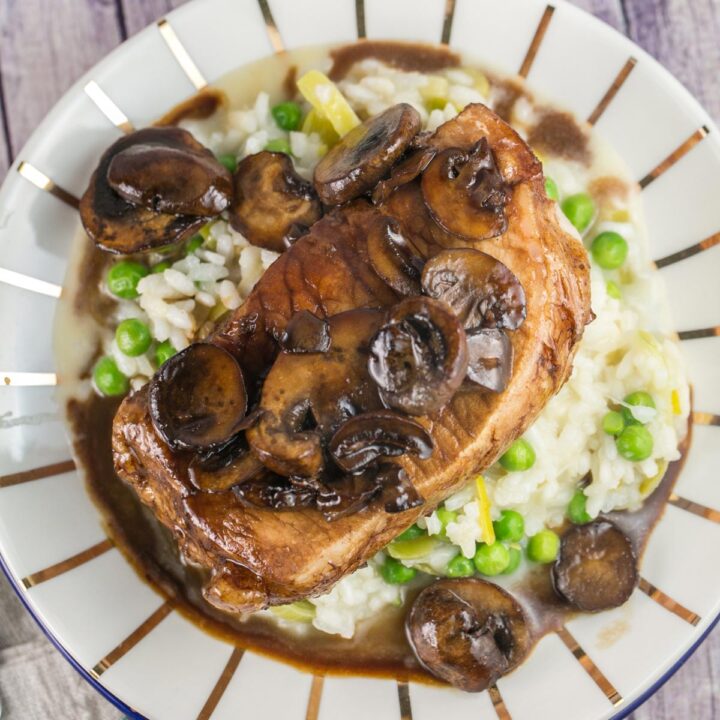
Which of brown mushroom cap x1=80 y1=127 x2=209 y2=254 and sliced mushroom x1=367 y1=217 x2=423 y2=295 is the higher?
brown mushroom cap x1=80 y1=127 x2=209 y2=254

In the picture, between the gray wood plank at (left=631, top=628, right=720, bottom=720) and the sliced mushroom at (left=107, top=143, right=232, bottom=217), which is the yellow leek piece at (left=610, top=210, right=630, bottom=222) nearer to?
the sliced mushroom at (left=107, top=143, right=232, bottom=217)

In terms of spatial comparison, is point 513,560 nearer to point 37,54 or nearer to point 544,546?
point 544,546

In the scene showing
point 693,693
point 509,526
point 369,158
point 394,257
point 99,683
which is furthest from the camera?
Answer: point 693,693

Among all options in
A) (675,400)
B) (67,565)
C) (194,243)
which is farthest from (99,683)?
(675,400)

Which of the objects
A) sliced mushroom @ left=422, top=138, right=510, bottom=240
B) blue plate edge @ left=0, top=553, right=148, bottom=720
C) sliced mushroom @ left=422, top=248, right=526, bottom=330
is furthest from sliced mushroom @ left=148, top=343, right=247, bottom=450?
blue plate edge @ left=0, top=553, right=148, bottom=720

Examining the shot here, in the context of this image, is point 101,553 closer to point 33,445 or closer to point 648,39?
point 33,445

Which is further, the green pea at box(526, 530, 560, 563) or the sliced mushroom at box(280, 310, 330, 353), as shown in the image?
the green pea at box(526, 530, 560, 563)
